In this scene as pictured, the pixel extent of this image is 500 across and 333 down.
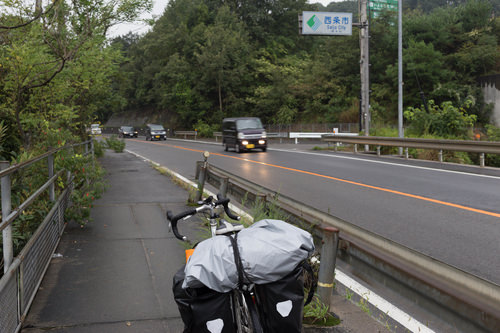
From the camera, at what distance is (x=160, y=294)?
486 cm

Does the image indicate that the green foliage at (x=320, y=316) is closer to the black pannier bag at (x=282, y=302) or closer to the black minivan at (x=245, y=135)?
the black pannier bag at (x=282, y=302)

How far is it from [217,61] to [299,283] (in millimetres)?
55410

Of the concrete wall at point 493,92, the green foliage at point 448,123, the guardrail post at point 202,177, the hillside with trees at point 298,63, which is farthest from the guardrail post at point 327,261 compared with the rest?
the concrete wall at point 493,92

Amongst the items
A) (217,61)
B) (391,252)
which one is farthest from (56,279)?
(217,61)

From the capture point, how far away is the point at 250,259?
273cm

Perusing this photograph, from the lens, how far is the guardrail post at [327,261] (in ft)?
11.6

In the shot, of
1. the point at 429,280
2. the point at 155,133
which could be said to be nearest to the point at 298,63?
the point at 155,133

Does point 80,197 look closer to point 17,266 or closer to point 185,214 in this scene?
point 17,266

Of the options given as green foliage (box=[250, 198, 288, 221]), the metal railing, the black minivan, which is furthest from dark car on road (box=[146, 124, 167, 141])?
green foliage (box=[250, 198, 288, 221])

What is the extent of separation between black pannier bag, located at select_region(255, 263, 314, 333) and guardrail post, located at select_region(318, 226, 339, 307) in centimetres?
66

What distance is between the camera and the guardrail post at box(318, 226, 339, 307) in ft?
11.6

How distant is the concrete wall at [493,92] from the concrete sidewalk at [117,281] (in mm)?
36911

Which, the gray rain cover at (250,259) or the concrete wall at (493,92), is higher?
the concrete wall at (493,92)

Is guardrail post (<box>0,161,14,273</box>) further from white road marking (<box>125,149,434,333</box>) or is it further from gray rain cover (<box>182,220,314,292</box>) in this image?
white road marking (<box>125,149,434,333</box>)
